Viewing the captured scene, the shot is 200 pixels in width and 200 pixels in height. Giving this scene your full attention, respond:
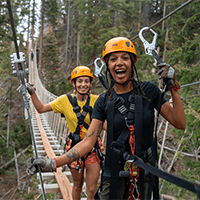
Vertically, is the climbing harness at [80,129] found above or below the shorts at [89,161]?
above

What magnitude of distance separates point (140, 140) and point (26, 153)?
1500cm

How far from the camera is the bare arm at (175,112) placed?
122 cm

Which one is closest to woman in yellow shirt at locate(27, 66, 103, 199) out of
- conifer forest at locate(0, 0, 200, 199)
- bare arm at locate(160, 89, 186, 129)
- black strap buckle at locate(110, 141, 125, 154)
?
black strap buckle at locate(110, 141, 125, 154)

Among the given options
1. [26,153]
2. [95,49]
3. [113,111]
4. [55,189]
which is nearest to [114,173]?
[113,111]

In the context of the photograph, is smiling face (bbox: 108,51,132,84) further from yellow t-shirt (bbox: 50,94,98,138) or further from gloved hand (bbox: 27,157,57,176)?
yellow t-shirt (bbox: 50,94,98,138)

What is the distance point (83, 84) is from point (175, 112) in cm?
148

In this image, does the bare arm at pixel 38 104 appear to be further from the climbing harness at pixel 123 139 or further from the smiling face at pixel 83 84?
the climbing harness at pixel 123 139

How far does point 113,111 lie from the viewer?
1311 mm

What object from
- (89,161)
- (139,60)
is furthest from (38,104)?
(139,60)

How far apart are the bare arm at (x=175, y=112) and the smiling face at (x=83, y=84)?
1.33m

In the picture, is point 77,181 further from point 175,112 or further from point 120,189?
point 175,112

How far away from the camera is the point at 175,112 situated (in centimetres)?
124

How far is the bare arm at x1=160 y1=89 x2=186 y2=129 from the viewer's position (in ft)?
3.99

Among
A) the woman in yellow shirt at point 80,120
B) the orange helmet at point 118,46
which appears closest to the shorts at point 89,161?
the woman in yellow shirt at point 80,120
